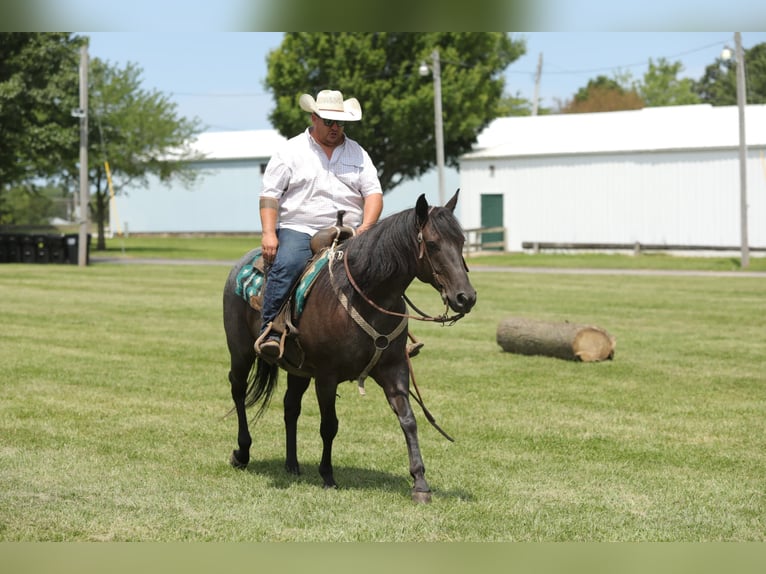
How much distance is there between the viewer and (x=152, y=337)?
19.8m

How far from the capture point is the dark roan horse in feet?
25.4

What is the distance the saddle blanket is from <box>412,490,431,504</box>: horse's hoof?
168cm

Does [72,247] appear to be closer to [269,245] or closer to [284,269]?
[269,245]

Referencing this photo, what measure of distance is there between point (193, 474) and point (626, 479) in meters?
3.62

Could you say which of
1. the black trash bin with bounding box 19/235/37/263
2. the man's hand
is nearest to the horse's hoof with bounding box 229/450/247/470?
Result: the man's hand

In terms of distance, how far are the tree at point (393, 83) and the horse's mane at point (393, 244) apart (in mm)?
47491

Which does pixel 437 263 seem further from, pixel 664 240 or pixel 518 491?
pixel 664 240

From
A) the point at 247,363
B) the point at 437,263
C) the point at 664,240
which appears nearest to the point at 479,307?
the point at 247,363

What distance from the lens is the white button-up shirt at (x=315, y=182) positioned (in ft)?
28.5

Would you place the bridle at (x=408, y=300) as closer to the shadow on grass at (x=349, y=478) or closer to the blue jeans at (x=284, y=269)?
the blue jeans at (x=284, y=269)

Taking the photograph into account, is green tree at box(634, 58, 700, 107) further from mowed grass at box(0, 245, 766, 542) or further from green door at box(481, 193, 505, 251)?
mowed grass at box(0, 245, 766, 542)

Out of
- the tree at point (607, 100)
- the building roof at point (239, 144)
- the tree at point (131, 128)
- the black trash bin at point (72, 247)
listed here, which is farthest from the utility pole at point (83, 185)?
the tree at point (607, 100)

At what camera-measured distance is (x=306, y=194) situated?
28.7 feet

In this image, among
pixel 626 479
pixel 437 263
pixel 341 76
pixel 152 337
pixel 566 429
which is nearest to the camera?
pixel 437 263
